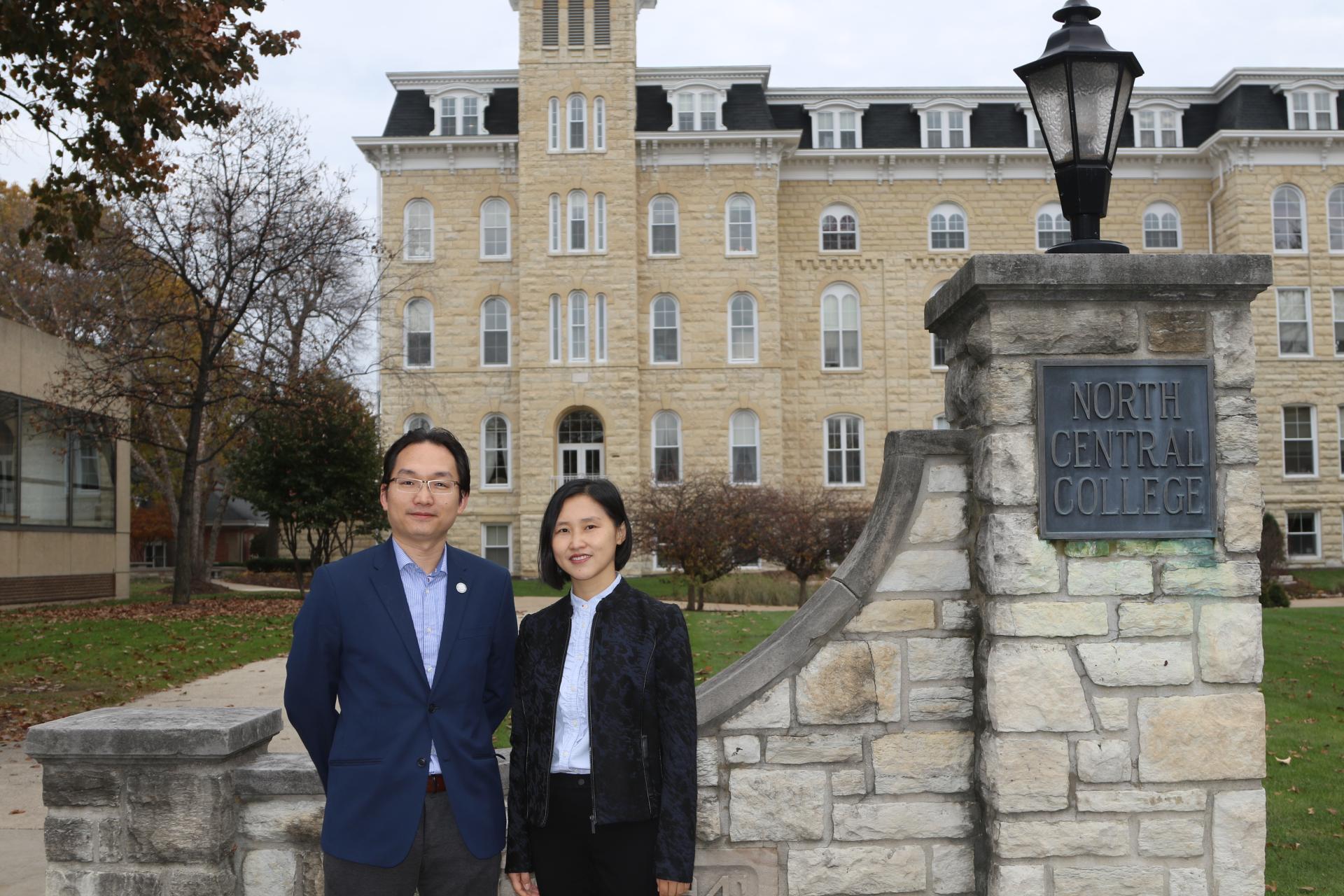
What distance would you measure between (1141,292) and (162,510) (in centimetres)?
4321

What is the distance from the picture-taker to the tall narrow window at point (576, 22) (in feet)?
96.7

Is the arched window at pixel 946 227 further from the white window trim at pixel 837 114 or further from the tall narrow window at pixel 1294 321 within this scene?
the tall narrow window at pixel 1294 321

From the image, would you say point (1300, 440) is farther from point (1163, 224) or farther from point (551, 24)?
point (551, 24)

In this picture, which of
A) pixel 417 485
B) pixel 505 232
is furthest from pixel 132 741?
pixel 505 232

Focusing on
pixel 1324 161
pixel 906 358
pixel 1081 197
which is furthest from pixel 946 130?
pixel 1081 197

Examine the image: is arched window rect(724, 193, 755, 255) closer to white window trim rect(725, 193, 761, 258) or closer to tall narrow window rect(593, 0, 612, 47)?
white window trim rect(725, 193, 761, 258)

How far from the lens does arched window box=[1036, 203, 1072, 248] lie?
103ft

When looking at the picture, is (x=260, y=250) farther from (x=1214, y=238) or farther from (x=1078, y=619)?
(x=1214, y=238)

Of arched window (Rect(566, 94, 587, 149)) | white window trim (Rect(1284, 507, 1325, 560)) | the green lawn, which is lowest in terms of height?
the green lawn

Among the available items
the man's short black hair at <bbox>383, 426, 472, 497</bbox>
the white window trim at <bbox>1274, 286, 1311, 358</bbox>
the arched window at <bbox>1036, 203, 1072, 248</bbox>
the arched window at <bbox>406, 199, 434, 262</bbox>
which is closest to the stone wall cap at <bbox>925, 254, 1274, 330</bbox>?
the man's short black hair at <bbox>383, 426, 472, 497</bbox>

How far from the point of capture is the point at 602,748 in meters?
3.14

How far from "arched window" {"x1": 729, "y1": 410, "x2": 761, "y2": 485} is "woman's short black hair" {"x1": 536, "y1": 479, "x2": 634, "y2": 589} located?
2623cm

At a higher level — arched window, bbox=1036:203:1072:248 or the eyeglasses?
arched window, bbox=1036:203:1072:248

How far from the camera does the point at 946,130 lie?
31719 mm
